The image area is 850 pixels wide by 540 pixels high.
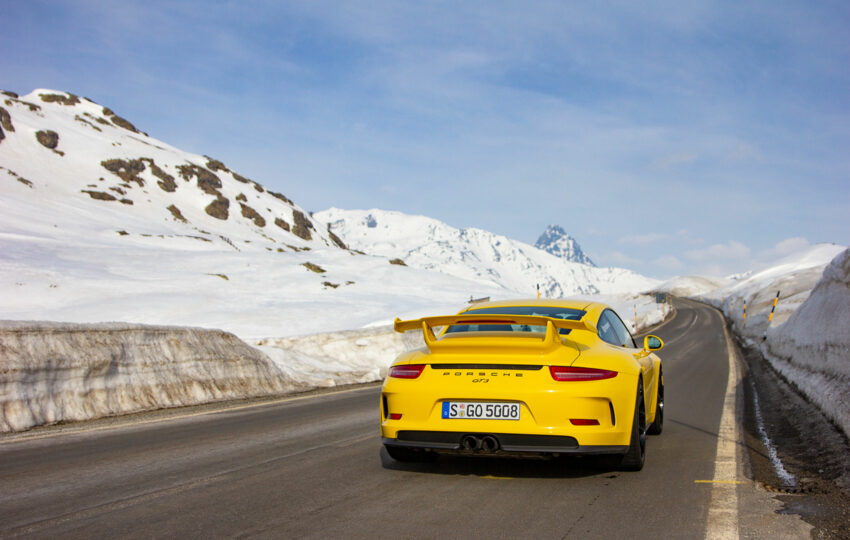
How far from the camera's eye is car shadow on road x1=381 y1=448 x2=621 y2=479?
5.59 meters

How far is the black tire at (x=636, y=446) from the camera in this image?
5466mm

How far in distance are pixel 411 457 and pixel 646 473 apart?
195 cm

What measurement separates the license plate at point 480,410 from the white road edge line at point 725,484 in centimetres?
143

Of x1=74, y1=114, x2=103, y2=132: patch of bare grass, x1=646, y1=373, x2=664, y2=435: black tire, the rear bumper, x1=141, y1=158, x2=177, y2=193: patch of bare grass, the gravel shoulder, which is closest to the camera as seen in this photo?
the gravel shoulder

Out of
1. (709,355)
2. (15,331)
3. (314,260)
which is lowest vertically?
(709,355)

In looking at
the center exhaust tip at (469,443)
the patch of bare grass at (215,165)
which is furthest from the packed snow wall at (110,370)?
the patch of bare grass at (215,165)

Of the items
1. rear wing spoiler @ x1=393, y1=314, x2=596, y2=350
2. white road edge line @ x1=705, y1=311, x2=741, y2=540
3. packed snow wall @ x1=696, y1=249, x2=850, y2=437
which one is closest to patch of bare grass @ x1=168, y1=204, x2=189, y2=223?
packed snow wall @ x1=696, y1=249, x2=850, y2=437

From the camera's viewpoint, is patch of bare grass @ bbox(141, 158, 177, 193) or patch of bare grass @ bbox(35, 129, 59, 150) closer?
patch of bare grass @ bbox(35, 129, 59, 150)

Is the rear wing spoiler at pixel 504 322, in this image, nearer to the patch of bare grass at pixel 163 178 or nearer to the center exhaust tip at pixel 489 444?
the center exhaust tip at pixel 489 444

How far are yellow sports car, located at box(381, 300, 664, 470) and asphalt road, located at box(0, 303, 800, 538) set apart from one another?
13.7 inches

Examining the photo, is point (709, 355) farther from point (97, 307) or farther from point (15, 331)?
point (97, 307)

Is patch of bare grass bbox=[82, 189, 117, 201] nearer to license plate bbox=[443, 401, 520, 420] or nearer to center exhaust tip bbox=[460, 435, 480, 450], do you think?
license plate bbox=[443, 401, 520, 420]

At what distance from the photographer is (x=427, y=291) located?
58.2 meters

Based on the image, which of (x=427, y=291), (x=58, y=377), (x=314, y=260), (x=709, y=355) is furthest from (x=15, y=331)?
(x=314, y=260)
